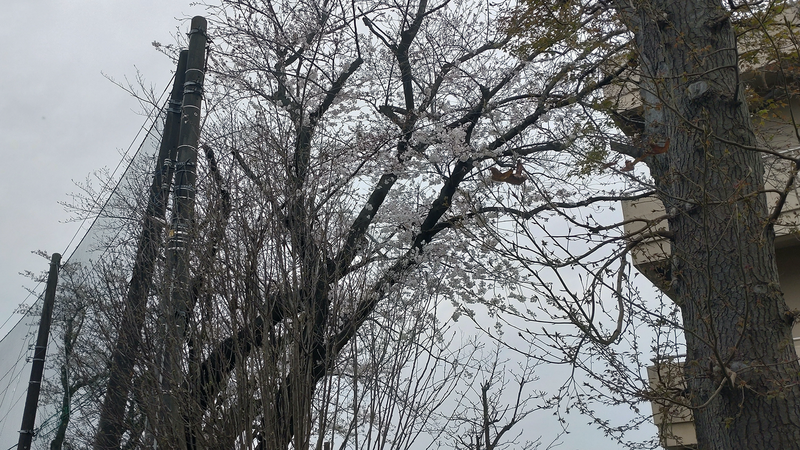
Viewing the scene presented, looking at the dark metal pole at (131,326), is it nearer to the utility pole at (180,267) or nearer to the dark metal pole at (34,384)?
the utility pole at (180,267)

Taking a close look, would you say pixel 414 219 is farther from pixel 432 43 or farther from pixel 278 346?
pixel 278 346

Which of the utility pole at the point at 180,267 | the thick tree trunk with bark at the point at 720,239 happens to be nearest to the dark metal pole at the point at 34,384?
the utility pole at the point at 180,267

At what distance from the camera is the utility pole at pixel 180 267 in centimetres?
442

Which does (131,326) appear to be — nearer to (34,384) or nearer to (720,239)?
(720,239)

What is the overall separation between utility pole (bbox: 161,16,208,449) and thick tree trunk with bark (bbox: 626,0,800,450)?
3.25 m

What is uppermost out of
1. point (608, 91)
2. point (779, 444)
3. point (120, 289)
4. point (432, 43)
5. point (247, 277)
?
point (432, 43)

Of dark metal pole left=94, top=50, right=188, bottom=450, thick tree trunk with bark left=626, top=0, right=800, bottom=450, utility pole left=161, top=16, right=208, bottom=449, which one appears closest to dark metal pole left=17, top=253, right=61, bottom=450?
dark metal pole left=94, top=50, right=188, bottom=450

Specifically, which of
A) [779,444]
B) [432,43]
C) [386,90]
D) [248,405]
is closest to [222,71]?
[386,90]

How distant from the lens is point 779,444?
414 centimetres

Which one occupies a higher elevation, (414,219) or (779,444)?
(414,219)

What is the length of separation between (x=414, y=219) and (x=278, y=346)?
621 centimetres

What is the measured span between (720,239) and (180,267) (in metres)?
3.71

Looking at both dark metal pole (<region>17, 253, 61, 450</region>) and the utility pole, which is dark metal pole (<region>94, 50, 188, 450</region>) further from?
dark metal pole (<region>17, 253, 61, 450</region>)

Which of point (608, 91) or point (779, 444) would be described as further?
point (608, 91)
